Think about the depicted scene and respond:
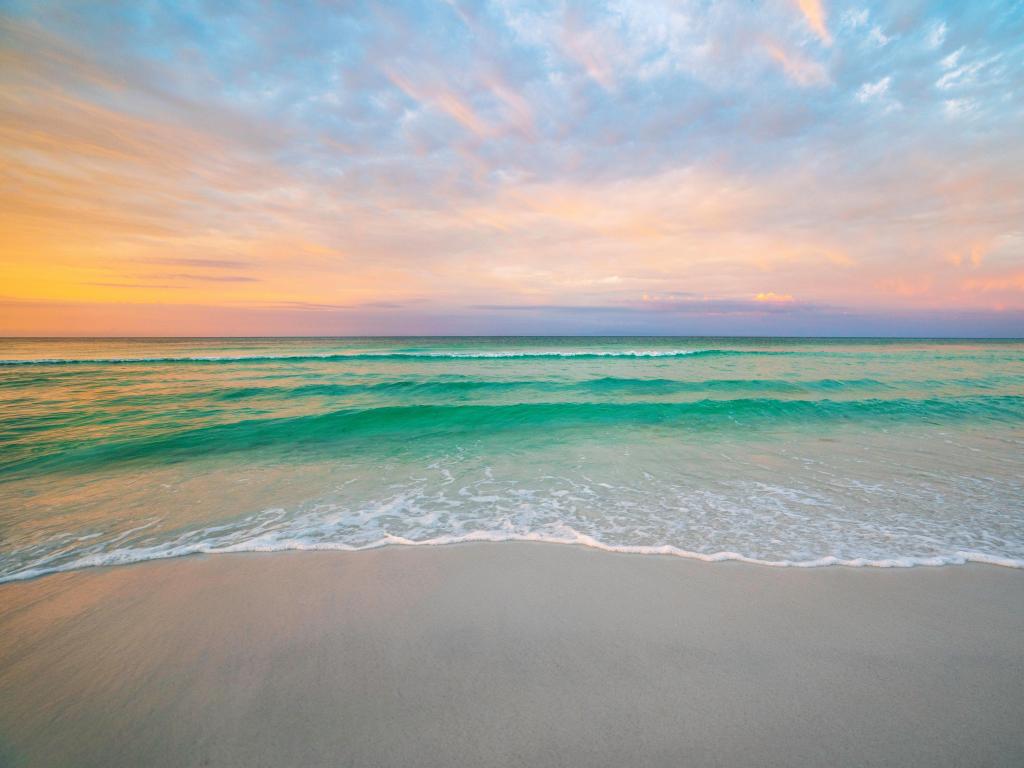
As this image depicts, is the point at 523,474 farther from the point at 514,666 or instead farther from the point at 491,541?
the point at 514,666

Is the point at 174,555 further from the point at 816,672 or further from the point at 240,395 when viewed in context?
the point at 240,395

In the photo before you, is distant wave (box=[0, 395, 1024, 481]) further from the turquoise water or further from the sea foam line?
the sea foam line

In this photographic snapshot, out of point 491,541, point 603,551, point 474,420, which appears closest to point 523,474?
point 491,541

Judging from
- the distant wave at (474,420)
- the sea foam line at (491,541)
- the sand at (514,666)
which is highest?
the sand at (514,666)

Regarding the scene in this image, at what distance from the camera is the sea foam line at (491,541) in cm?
389

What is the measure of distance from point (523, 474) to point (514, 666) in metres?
4.36

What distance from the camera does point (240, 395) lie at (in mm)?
Answer: 15547

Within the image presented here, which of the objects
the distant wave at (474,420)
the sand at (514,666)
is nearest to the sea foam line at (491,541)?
the sand at (514,666)

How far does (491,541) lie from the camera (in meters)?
4.55

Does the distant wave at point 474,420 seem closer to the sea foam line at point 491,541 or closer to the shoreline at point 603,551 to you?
the sea foam line at point 491,541

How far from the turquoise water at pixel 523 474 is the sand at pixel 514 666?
0.62 metres

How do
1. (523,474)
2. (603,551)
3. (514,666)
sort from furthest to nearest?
1. (523,474)
2. (603,551)
3. (514,666)

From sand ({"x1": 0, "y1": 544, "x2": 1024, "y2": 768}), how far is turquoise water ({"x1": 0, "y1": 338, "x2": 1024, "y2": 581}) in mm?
621

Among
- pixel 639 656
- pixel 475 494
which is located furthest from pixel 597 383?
pixel 639 656
